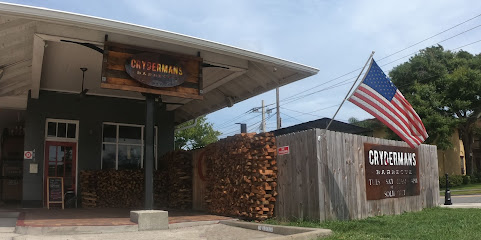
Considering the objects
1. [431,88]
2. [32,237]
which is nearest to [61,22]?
[32,237]

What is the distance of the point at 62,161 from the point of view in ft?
47.1

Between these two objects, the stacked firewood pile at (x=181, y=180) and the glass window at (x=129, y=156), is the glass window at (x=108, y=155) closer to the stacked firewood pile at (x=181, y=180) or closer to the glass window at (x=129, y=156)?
the glass window at (x=129, y=156)

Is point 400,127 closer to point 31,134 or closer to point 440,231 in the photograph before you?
point 440,231

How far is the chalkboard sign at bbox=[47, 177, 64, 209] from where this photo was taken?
13422mm

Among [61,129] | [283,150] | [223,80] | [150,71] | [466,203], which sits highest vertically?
[223,80]

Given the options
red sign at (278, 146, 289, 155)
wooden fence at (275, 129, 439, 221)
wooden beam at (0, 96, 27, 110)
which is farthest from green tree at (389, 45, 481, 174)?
wooden beam at (0, 96, 27, 110)

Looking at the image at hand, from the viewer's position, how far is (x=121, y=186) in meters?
14.5

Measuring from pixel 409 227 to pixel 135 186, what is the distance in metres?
9.79

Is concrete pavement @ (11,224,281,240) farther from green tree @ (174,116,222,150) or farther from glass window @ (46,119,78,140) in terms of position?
green tree @ (174,116,222,150)

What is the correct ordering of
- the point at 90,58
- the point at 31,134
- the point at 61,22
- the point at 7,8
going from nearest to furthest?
the point at 7,8, the point at 61,22, the point at 90,58, the point at 31,134

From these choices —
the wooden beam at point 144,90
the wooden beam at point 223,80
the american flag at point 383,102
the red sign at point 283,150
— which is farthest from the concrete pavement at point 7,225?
the american flag at point 383,102

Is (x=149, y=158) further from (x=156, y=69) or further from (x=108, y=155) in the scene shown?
(x=108, y=155)

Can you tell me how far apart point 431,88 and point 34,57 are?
30463 millimetres

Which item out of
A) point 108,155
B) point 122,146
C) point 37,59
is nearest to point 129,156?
point 122,146
